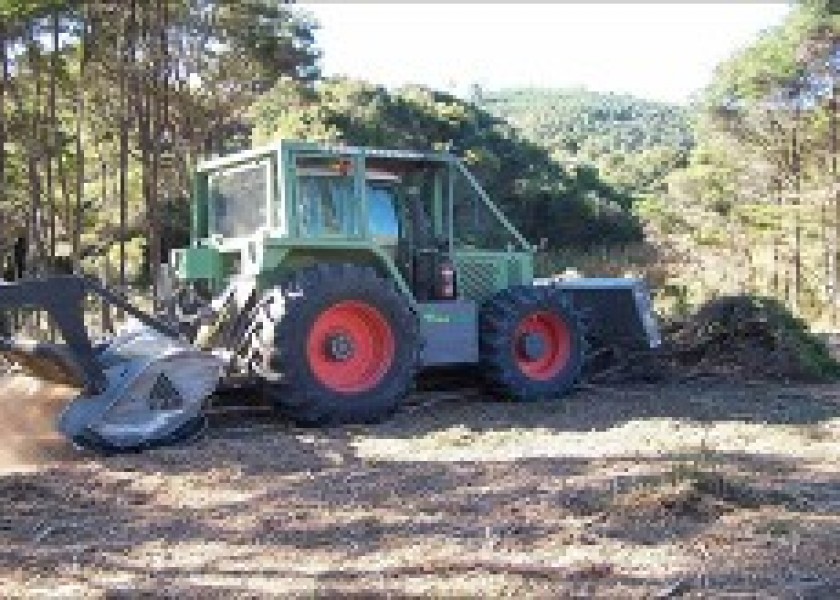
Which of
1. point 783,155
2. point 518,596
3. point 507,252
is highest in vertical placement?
point 783,155

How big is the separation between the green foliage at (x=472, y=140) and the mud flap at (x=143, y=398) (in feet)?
47.8

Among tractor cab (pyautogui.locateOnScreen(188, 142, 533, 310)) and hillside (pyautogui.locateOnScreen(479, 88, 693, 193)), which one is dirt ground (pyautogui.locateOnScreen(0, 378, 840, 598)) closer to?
tractor cab (pyautogui.locateOnScreen(188, 142, 533, 310))

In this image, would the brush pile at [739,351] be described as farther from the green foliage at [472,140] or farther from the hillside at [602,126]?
the hillside at [602,126]

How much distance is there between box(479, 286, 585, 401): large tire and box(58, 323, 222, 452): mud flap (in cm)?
233

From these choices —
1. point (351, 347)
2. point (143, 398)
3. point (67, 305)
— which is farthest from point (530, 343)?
point (67, 305)

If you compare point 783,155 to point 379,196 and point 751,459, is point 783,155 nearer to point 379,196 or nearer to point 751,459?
point 379,196

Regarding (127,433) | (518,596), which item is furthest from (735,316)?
(518,596)

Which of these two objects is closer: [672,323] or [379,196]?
[379,196]

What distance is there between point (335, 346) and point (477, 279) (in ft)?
5.67

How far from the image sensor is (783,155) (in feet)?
103

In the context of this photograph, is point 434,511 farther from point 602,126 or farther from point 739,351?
point 602,126

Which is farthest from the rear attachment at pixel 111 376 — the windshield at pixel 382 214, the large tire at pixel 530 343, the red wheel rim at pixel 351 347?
the large tire at pixel 530 343

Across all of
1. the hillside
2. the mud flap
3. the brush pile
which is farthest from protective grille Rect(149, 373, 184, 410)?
the hillside

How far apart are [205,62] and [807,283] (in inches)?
707
